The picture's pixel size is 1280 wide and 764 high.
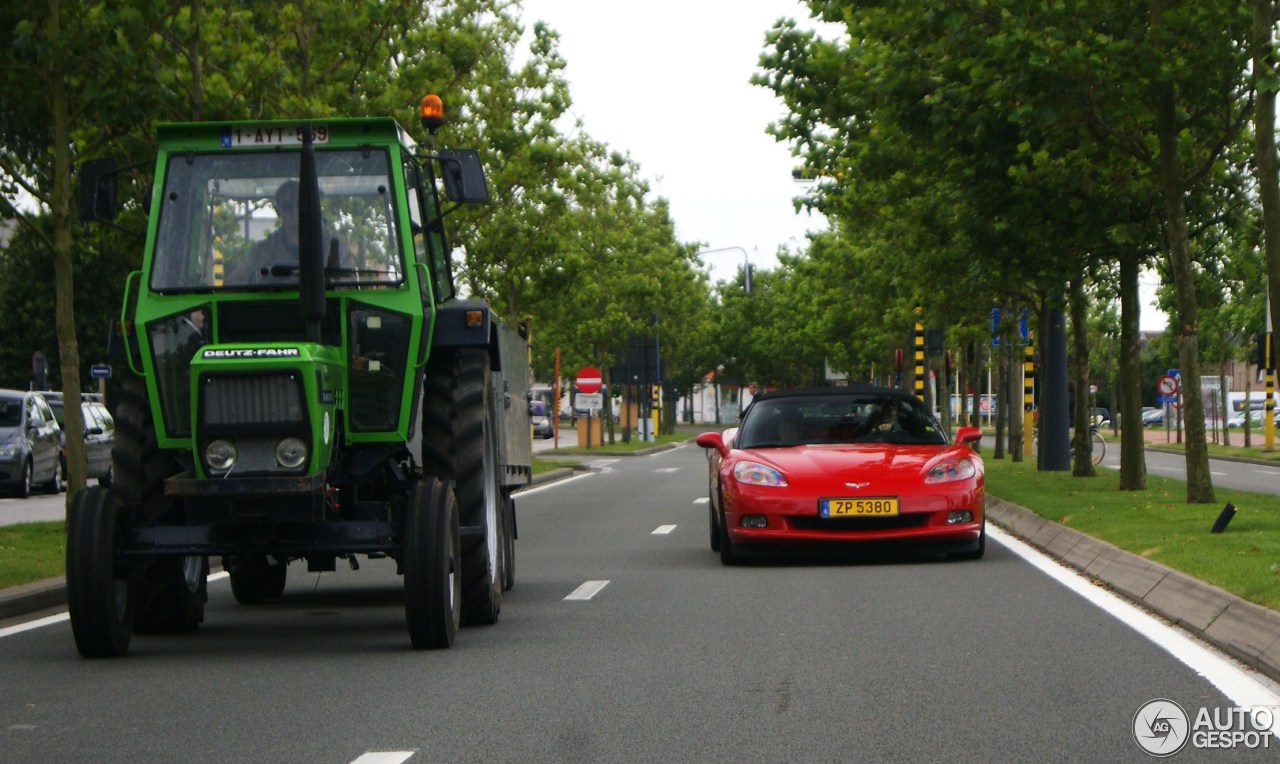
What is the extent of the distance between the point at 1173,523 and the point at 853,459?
9.85 ft

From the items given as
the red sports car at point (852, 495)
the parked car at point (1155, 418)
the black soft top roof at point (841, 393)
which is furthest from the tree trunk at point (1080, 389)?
the parked car at point (1155, 418)

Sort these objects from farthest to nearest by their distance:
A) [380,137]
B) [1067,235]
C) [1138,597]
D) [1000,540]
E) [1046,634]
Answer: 1. [1067,235]
2. [1000,540]
3. [1138,597]
4. [380,137]
5. [1046,634]

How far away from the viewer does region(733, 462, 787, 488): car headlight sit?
15.1 metres

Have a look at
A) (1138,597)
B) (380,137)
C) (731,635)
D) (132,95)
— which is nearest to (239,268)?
(380,137)

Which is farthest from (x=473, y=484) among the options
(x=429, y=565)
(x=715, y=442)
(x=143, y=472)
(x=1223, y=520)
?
(x=1223, y=520)

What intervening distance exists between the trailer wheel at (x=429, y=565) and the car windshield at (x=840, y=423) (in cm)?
632

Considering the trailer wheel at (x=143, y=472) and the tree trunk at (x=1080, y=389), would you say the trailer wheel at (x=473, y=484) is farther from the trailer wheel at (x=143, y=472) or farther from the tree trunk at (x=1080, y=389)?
the tree trunk at (x=1080, y=389)

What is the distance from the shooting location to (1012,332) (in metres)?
37.8

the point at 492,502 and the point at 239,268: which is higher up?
the point at 239,268

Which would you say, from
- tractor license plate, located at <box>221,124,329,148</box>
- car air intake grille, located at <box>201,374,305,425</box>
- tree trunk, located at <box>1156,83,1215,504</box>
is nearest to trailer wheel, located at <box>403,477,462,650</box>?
car air intake grille, located at <box>201,374,305,425</box>

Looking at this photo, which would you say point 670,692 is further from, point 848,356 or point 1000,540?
point 848,356

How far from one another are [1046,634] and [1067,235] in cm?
1180

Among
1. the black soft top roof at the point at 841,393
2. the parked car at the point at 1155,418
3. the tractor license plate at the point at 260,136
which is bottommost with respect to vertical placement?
the parked car at the point at 1155,418

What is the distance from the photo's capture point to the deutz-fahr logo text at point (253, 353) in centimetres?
977
